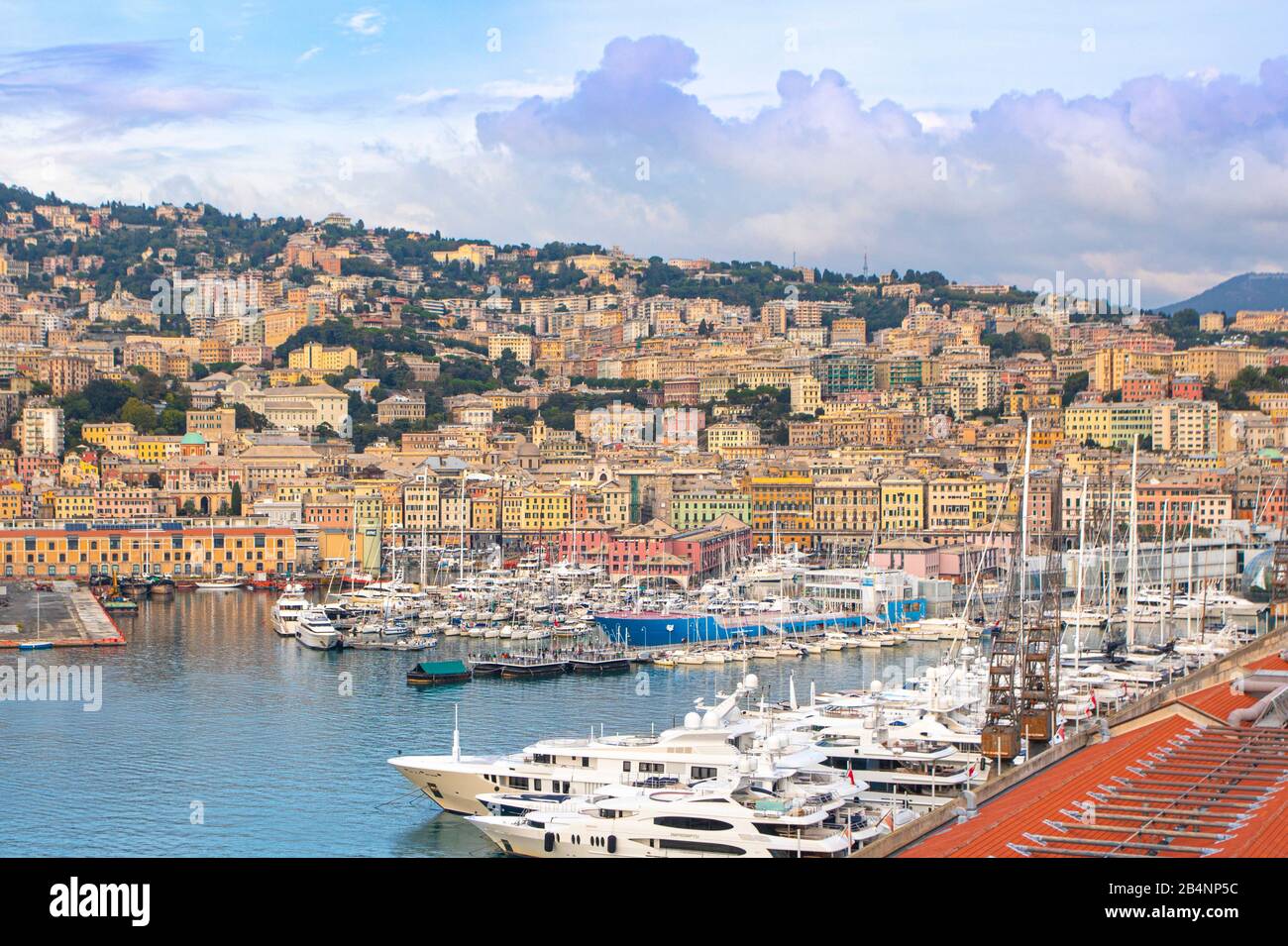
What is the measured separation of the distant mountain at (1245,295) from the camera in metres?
93.2

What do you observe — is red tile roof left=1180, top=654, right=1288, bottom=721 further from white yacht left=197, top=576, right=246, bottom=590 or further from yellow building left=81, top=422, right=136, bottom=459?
yellow building left=81, top=422, right=136, bottom=459

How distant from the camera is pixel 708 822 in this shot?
32.9ft

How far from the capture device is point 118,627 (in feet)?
83.4

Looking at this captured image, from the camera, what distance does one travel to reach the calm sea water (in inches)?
455

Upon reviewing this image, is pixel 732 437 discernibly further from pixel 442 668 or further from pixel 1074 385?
pixel 442 668

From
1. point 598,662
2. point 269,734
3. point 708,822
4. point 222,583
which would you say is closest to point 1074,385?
point 222,583

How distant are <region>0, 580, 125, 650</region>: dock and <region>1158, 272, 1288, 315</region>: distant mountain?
241ft

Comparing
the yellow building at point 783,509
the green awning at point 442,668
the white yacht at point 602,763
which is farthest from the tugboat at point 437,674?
the yellow building at point 783,509

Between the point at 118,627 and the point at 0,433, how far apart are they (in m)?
24.7

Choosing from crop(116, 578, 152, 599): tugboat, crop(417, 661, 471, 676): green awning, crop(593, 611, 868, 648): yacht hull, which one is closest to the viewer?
crop(417, 661, 471, 676): green awning

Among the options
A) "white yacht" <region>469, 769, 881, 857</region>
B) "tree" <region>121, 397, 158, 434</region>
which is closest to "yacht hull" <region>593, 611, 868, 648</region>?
"white yacht" <region>469, 769, 881, 857</region>

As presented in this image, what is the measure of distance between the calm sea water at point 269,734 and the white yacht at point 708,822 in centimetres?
91

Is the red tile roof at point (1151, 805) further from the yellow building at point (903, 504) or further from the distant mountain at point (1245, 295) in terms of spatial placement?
the distant mountain at point (1245, 295)
